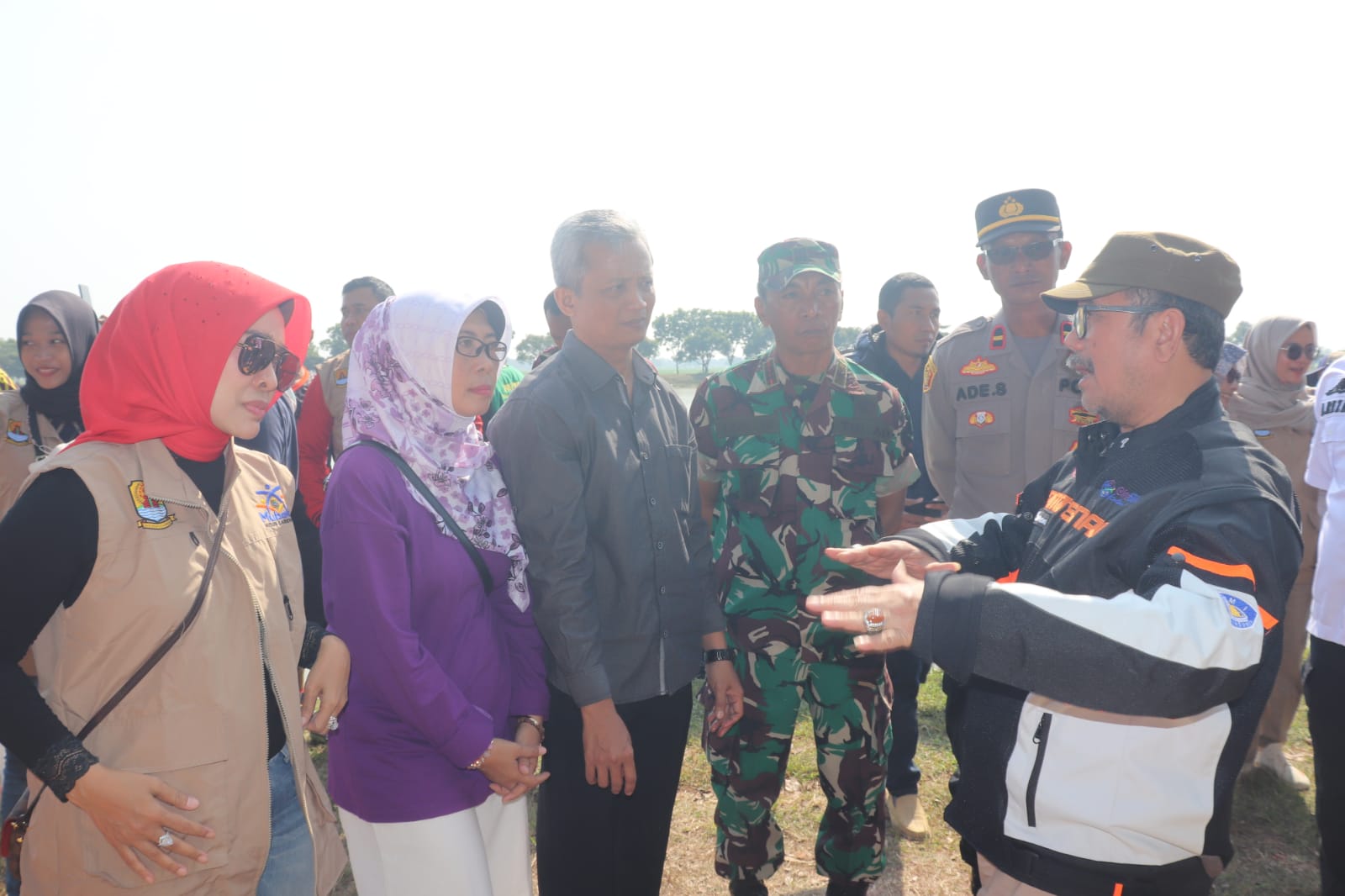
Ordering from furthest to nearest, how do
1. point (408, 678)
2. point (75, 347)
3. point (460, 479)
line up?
point (75, 347) < point (460, 479) < point (408, 678)

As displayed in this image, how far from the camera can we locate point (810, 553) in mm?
3115

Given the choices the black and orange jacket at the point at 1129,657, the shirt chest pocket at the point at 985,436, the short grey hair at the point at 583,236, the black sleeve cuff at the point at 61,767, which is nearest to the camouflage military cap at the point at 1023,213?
the shirt chest pocket at the point at 985,436

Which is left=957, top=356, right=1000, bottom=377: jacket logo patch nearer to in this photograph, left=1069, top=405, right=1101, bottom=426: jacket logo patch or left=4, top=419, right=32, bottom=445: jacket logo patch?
left=1069, top=405, right=1101, bottom=426: jacket logo patch

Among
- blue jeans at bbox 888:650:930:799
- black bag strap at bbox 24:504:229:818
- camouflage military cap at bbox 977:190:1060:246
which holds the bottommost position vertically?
blue jeans at bbox 888:650:930:799

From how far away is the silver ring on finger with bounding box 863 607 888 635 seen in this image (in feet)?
5.09

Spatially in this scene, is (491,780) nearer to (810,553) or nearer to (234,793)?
(234,793)

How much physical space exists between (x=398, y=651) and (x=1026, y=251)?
10.9 ft

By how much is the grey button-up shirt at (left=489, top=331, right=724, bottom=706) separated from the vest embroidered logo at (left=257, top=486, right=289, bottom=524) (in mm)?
655

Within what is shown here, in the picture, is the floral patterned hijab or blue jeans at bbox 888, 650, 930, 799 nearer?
the floral patterned hijab

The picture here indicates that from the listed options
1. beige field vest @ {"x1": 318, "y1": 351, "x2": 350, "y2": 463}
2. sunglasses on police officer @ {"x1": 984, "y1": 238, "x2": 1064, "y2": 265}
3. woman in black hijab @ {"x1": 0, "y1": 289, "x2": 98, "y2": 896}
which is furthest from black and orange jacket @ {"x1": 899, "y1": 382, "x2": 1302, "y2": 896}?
woman in black hijab @ {"x1": 0, "y1": 289, "x2": 98, "y2": 896}

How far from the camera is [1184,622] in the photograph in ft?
4.46

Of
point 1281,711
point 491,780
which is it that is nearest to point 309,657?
point 491,780

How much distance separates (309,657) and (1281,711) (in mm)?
5264

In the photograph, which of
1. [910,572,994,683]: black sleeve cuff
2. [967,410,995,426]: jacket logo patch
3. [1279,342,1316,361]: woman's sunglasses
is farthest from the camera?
[1279,342,1316,361]: woman's sunglasses
